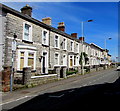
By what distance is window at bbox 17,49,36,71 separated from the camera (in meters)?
15.3

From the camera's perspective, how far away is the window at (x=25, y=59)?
50.4 feet

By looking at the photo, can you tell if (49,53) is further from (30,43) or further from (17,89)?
(17,89)

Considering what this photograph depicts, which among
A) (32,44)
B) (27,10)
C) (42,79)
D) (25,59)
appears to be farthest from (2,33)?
(27,10)

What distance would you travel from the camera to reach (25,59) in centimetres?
1570

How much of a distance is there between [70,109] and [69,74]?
14851 mm

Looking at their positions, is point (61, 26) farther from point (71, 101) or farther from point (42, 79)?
point (71, 101)

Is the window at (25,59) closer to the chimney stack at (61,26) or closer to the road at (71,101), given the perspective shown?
the road at (71,101)

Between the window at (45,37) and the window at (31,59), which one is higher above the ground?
the window at (45,37)

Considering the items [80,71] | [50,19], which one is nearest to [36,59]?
[50,19]

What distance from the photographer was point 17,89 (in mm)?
11742

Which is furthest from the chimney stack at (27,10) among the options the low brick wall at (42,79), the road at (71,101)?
the road at (71,101)

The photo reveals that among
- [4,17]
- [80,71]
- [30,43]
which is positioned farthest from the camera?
[80,71]

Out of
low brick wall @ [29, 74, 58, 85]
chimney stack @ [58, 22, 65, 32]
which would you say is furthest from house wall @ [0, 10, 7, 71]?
chimney stack @ [58, 22, 65, 32]

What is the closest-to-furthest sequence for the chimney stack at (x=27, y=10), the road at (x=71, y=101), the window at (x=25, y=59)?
the road at (x=71, y=101) < the window at (x=25, y=59) < the chimney stack at (x=27, y=10)
